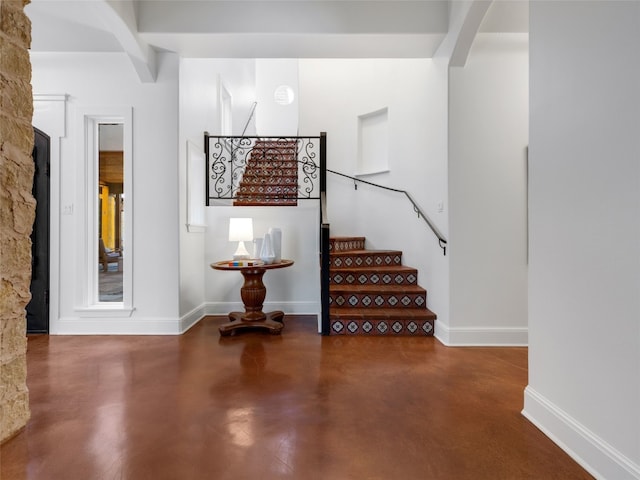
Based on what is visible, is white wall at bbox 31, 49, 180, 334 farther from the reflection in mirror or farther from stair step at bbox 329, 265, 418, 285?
stair step at bbox 329, 265, 418, 285

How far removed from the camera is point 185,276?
12.0 feet

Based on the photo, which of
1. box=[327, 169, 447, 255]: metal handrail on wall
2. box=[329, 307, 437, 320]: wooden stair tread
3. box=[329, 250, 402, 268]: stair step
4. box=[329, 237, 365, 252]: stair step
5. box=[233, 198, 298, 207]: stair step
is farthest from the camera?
box=[329, 237, 365, 252]: stair step

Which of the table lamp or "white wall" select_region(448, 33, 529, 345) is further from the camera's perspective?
the table lamp

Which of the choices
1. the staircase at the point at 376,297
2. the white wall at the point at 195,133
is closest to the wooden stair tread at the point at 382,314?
the staircase at the point at 376,297

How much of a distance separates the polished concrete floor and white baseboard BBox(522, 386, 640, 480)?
0.16 ft

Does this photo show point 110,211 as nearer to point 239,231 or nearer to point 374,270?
point 239,231

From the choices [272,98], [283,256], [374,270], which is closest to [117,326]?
[283,256]

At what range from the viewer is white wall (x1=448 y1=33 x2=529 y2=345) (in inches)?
122

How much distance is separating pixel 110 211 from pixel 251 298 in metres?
2.15

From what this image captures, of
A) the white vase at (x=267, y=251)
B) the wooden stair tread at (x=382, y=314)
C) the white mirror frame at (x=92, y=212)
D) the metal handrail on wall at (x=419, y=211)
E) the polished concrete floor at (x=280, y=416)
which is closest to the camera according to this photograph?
the polished concrete floor at (x=280, y=416)

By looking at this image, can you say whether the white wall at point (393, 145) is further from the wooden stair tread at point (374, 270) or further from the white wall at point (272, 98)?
the white wall at point (272, 98)

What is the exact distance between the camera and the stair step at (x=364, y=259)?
4.17 meters

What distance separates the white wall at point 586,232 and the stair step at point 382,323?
151cm

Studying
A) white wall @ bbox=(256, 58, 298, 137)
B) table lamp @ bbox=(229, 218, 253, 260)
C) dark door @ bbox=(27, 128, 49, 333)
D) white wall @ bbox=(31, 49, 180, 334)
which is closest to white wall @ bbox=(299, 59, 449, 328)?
white wall @ bbox=(256, 58, 298, 137)
